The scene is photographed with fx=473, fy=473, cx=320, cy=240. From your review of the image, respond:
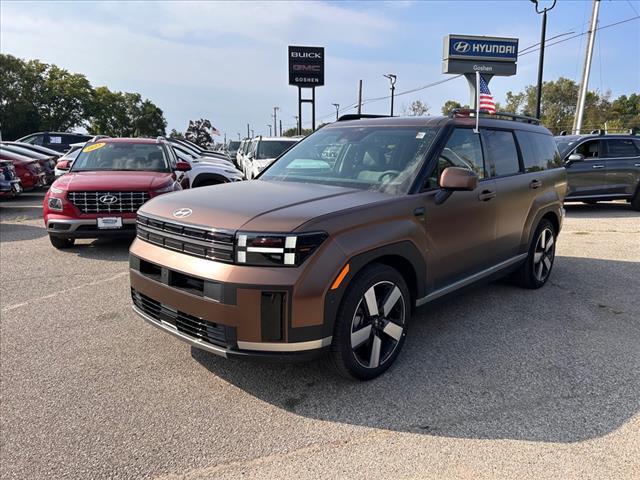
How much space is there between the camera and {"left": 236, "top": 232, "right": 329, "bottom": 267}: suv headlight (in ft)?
8.98

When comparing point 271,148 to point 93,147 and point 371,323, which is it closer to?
point 93,147

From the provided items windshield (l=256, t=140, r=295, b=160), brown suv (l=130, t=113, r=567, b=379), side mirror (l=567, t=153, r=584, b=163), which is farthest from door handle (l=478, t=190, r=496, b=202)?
windshield (l=256, t=140, r=295, b=160)

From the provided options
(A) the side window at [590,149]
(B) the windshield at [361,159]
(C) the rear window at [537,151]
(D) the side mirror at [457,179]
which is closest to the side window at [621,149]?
(A) the side window at [590,149]

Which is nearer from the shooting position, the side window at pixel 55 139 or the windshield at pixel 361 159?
the windshield at pixel 361 159

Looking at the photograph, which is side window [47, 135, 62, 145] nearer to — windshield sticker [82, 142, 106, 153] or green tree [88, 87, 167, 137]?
windshield sticker [82, 142, 106, 153]

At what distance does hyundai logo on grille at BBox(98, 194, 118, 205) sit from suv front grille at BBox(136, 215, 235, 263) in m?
3.68

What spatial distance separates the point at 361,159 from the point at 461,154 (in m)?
0.87

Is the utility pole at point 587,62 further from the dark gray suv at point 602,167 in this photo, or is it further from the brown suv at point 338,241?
the brown suv at point 338,241

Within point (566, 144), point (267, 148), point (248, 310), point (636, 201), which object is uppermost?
point (566, 144)

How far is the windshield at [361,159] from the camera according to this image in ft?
12.1

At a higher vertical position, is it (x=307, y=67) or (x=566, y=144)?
(x=307, y=67)

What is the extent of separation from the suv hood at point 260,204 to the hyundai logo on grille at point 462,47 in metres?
30.5

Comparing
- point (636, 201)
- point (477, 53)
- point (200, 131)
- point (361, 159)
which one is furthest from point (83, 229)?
point (200, 131)

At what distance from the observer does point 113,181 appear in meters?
6.94
